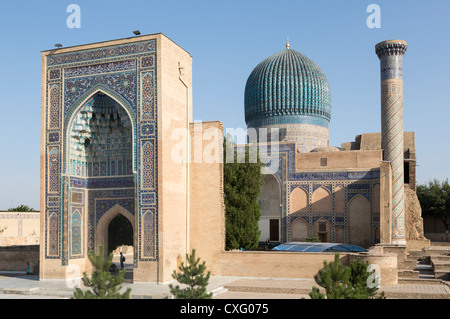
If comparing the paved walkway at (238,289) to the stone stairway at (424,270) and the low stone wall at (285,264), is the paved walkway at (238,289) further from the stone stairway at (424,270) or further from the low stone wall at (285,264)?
the low stone wall at (285,264)

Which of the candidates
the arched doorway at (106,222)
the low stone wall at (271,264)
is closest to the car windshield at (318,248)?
the low stone wall at (271,264)

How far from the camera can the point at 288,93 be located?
2636cm

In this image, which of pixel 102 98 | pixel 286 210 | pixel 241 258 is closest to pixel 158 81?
pixel 102 98

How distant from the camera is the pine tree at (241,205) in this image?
633 inches

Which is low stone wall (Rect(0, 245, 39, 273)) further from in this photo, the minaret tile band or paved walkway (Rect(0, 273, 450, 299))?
the minaret tile band

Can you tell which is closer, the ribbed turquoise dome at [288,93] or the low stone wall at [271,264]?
the low stone wall at [271,264]

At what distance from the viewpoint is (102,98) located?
12.7 metres

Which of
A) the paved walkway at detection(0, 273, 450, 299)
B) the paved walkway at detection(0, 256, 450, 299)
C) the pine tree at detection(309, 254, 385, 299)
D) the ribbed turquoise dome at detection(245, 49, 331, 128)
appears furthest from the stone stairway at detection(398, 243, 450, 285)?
the ribbed turquoise dome at detection(245, 49, 331, 128)

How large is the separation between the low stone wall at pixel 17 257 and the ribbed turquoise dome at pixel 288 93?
15.2 meters

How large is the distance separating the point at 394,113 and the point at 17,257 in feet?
45.6

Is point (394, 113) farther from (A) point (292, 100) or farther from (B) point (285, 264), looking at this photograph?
(B) point (285, 264)

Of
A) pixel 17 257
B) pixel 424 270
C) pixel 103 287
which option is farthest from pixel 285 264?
pixel 17 257
